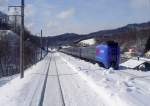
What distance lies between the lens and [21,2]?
26.6m

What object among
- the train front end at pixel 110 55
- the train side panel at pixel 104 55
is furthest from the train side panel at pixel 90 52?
the train front end at pixel 110 55

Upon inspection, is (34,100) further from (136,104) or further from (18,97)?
(136,104)

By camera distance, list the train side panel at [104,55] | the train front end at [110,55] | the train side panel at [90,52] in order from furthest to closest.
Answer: the train side panel at [90,52] → the train side panel at [104,55] → the train front end at [110,55]

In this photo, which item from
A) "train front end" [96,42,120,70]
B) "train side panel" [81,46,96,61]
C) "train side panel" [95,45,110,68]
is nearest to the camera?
"train front end" [96,42,120,70]

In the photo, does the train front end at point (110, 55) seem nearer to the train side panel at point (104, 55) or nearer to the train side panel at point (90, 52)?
the train side panel at point (104, 55)

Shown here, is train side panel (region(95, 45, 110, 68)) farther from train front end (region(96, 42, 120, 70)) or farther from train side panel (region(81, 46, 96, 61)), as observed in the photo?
train side panel (region(81, 46, 96, 61))

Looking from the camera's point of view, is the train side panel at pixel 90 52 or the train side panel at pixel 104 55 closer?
the train side panel at pixel 104 55

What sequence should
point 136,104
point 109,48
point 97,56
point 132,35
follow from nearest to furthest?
point 136,104 < point 109,48 < point 97,56 < point 132,35

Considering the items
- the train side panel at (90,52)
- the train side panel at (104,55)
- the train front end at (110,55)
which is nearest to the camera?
the train front end at (110,55)

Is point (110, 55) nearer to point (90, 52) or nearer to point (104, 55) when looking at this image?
point (104, 55)

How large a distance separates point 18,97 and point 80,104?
3529mm

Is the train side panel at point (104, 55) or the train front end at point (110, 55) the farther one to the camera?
the train side panel at point (104, 55)

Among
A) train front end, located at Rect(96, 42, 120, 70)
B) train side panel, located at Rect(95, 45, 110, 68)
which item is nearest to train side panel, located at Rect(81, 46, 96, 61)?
train side panel, located at Rect(95, 45, 110, 68)

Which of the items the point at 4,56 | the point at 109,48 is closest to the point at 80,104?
the point at 109,48
